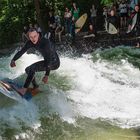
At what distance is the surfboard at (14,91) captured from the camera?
11164 millimetres

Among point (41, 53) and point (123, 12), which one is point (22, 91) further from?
point (123, 12)

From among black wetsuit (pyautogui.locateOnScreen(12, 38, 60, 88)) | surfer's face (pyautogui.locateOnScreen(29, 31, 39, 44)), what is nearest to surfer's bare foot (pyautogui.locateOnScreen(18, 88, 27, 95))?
black wetsuit (pyautogui.locateOnScreen(12, 38, 60, 88))

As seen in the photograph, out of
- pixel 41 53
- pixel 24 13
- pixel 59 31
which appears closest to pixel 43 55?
pixel 41 53

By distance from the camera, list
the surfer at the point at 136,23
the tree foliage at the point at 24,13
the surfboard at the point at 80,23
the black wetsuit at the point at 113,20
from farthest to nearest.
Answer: the tree foliage at the point at 24,13 < the surfboard at the point at 80,23 < the black wetsuit at the point at 113,20 < the surfer at the point at 136,23

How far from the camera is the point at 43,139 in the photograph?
10.1 meters

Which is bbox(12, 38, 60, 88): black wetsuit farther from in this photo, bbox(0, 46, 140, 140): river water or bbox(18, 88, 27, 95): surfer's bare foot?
bbox(0, 46, 140, 140): river water

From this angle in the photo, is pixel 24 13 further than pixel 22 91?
Yes

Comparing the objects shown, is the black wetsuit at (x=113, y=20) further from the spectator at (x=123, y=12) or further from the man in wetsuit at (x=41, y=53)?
the man in wetsuit at (x=41, y=53)

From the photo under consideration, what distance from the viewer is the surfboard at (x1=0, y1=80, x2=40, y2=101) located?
11.2 m

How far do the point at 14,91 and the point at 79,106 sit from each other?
185 centimetres

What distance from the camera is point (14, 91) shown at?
38.3 feet

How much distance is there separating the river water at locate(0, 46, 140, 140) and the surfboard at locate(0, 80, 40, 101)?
0.16 m

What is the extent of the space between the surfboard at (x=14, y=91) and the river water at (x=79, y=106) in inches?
6.5

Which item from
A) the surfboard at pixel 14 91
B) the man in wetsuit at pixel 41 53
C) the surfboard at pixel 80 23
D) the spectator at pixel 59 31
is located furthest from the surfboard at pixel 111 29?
the man in wetsuit at pixel 41 53
